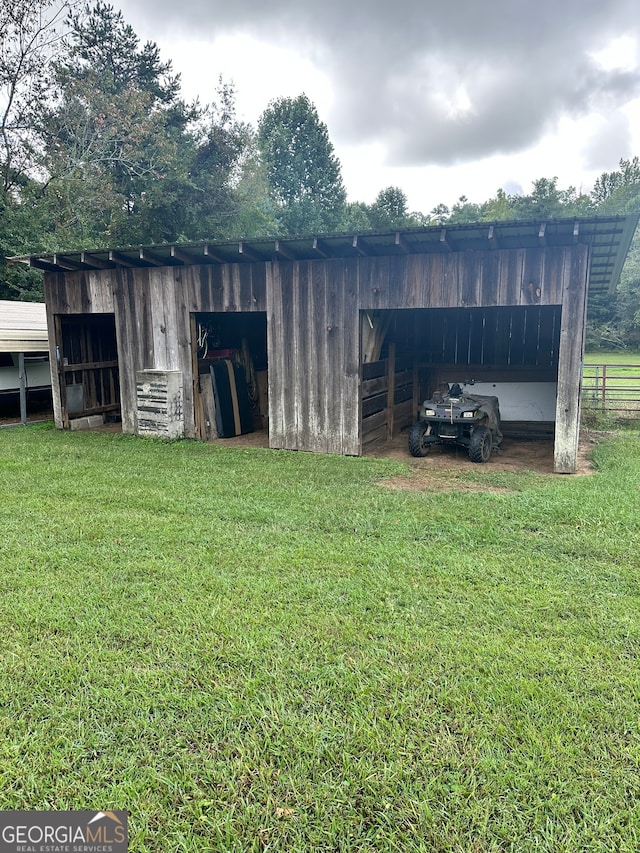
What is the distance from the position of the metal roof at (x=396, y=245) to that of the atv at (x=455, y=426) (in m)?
1.94

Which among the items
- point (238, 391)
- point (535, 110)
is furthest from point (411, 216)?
point (238, 391)

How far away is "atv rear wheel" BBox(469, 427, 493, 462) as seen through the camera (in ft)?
22.8

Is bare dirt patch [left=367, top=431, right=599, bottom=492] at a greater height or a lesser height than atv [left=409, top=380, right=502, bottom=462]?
lesser

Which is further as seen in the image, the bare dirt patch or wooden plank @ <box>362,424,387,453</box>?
wooden plank @ <box>362,424,387,453</box>

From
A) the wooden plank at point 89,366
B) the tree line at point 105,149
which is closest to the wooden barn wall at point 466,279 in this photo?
the wooden plank at point 89,366

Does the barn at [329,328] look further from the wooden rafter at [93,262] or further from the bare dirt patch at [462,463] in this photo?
the bare dirt patch at [462,463]

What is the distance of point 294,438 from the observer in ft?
25.7

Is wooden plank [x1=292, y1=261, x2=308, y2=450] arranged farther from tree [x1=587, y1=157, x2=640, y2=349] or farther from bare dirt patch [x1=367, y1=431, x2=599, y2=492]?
tree [x1=587, y1=157, x2=640, y2=349]

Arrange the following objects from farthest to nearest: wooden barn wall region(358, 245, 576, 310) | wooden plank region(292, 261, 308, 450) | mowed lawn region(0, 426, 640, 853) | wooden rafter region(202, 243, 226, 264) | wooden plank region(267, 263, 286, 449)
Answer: wooden plank region(267, 263, 286, 449) → wooden plank region(292, 261, 308, 450) → wooden rafter region(202, 243, 226, 264) → wooden barn wall region(358, 245, 576, 310) → mowed lawn region(0, 426, 640, 853)

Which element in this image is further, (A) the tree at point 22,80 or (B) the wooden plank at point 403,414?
(A) the tree at point 22,80

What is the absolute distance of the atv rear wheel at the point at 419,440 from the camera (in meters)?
7.33

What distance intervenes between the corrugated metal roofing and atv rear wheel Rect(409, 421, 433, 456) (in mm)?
7148

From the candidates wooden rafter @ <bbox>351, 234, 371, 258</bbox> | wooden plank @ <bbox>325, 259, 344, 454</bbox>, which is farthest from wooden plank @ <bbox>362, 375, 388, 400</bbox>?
wooden rafter @ <bbox>351, 234, 371, 258</bbox>

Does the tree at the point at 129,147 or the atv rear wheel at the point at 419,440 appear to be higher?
the tree at the point at 129,147
